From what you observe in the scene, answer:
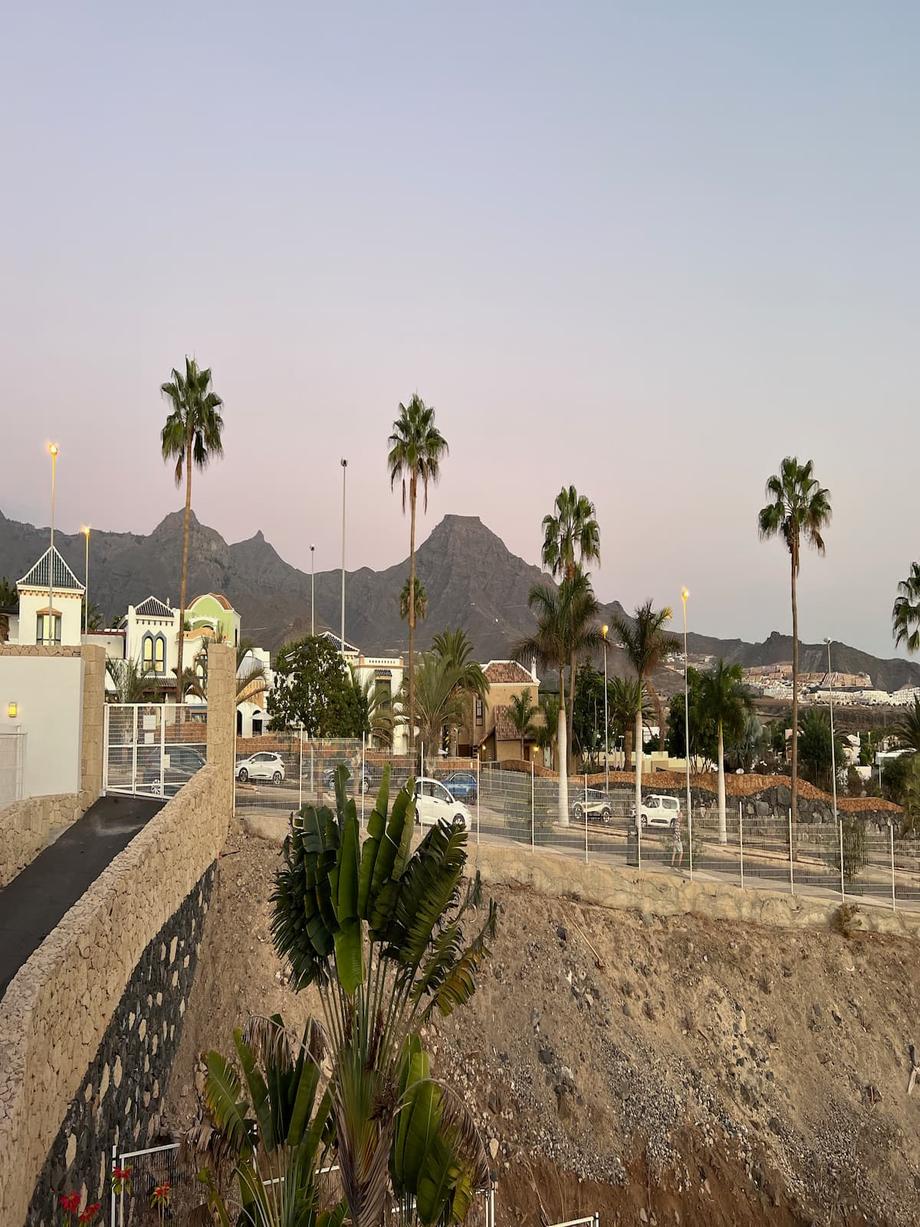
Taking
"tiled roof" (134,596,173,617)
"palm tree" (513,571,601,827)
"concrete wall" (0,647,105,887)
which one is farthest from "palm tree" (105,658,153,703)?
"concrete wall" (0,647,105,887)

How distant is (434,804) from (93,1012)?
15483 millimetres

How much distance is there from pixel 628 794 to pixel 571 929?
31.8 feet

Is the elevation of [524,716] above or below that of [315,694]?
below

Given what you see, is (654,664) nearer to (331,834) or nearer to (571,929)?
(571,929)

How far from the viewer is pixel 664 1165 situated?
59.6 feet

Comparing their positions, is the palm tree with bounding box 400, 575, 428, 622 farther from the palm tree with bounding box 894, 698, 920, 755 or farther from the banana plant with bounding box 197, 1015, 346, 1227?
the banana plant with bounding box 197, 1015, 346, 1227

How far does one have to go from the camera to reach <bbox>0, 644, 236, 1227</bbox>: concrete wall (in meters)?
7.54

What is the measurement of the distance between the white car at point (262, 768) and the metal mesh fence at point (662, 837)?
0.93 m

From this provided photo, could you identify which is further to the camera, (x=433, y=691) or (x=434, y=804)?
(x=433, y=691)

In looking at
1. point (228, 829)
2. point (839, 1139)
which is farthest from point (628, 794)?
point (228, 829)

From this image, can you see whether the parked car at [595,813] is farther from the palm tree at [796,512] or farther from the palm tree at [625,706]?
the palm tree at [625,706]

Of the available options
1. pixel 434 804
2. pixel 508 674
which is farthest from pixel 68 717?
pixel 508 674

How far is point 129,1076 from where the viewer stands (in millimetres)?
11695

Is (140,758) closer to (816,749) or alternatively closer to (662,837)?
(662,837)
